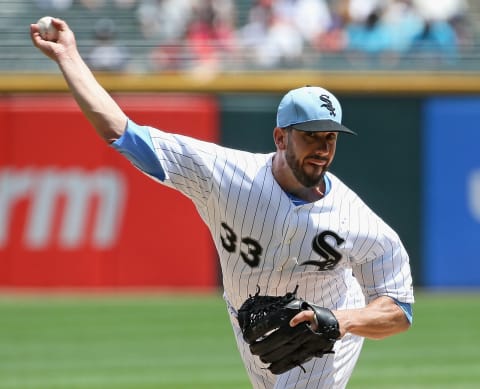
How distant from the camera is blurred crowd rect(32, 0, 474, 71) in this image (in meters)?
15.2

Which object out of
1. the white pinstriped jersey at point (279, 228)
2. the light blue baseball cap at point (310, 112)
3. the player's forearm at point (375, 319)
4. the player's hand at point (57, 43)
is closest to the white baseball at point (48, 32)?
the player's hand at point (57, 43)

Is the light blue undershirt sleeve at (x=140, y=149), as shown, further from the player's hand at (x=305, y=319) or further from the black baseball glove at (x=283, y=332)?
the player's hand at (x=305, y=319)

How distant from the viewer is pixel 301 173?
4859 millimetres

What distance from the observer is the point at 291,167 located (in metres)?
4.90

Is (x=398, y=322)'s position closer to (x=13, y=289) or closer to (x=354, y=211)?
(x=354, y=211)

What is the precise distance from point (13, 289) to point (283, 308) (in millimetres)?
9760

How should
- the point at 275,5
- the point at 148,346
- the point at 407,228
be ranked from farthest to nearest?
1. the point at 275,5
2. the point at 407,228
3. the point at 148,346

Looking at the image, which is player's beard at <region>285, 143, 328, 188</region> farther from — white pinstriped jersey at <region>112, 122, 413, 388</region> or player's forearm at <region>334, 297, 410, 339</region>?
player's forearm at <region>334, 297, 410, 339</region>

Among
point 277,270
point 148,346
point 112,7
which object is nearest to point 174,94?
point 112,7

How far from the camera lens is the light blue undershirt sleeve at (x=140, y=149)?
4.70 m

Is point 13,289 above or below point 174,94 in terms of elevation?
below

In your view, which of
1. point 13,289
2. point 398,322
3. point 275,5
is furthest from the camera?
point 275,5

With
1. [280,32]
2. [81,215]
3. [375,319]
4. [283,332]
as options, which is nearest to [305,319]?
[283,332]

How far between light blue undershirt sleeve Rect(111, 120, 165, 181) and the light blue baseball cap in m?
0.56
